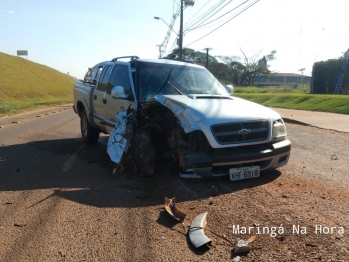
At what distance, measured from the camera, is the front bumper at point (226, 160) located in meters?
5.18

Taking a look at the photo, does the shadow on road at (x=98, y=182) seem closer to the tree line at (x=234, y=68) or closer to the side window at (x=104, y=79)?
the side window at (x=104, y=79)

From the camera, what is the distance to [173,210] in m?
4.30

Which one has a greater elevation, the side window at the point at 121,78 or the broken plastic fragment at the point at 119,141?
the side window at the point at 121,78

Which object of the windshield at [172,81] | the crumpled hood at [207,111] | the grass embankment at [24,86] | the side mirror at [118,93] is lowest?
the grass embankment at [24,86]

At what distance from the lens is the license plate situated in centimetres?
530

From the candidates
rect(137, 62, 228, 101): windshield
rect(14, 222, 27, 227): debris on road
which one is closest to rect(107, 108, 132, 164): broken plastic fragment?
rect(137, 62, 228, 101): windshield

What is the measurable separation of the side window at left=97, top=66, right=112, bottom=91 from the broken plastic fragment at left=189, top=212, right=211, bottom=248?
14.8ft

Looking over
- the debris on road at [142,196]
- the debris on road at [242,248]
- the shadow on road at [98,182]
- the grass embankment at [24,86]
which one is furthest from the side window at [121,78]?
the grass embankment at [24,86]

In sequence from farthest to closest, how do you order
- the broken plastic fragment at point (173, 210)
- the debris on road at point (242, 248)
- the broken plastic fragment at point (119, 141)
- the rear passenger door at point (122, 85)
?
the rear passenger door at point (122, 85)
the broken plastic fragment at point (119, 141)
the broken plastic fragment at point (173, 210)
the debris on road at point (242, 248)

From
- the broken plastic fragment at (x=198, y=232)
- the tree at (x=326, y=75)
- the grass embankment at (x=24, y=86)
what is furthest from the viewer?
the grass embankment at (x=24, y=86)

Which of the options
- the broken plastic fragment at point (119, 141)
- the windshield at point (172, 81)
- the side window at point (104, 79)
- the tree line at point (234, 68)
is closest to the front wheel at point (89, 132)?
the side window at point (104, 79)

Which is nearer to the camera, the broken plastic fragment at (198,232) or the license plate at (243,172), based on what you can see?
the broken plastic fragment at (198,232)

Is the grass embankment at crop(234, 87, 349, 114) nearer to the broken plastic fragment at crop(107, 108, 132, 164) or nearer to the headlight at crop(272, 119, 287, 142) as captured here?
the headlight at crop(272, 119, 287, 142)

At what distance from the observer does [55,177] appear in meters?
5.97
